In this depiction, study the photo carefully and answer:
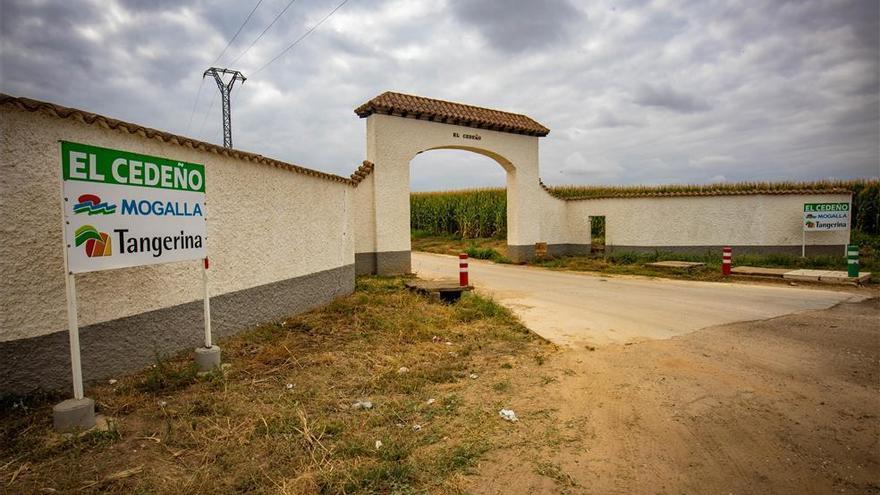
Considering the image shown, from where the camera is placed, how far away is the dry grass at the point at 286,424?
10.0ft

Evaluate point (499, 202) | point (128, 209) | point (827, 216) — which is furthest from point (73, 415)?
point (499, 202)

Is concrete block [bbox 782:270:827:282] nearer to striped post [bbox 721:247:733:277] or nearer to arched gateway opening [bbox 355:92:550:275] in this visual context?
striped post [bbox 721:247:733:277]

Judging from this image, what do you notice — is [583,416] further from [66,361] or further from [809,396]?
[66,361]

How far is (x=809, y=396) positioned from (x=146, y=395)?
21.5 feet

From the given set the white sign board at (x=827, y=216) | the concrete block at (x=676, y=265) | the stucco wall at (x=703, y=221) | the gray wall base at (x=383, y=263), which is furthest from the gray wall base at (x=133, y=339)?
the white sign board at (x=827, y=216)

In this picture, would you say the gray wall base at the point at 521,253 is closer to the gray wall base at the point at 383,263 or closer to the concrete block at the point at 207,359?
the gray wall base at the point at 383,263

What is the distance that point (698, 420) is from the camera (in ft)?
13.3

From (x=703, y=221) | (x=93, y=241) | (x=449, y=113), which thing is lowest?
(x=93, y=241)

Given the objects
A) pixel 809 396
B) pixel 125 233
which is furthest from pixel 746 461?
pixel 125 233

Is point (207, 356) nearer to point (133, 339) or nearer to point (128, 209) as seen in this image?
point (133, 339)

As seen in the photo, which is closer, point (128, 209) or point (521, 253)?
point (128, 209)

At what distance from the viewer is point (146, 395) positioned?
13.8 ft

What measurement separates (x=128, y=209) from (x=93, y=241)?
450 millimetres

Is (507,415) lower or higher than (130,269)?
lower
